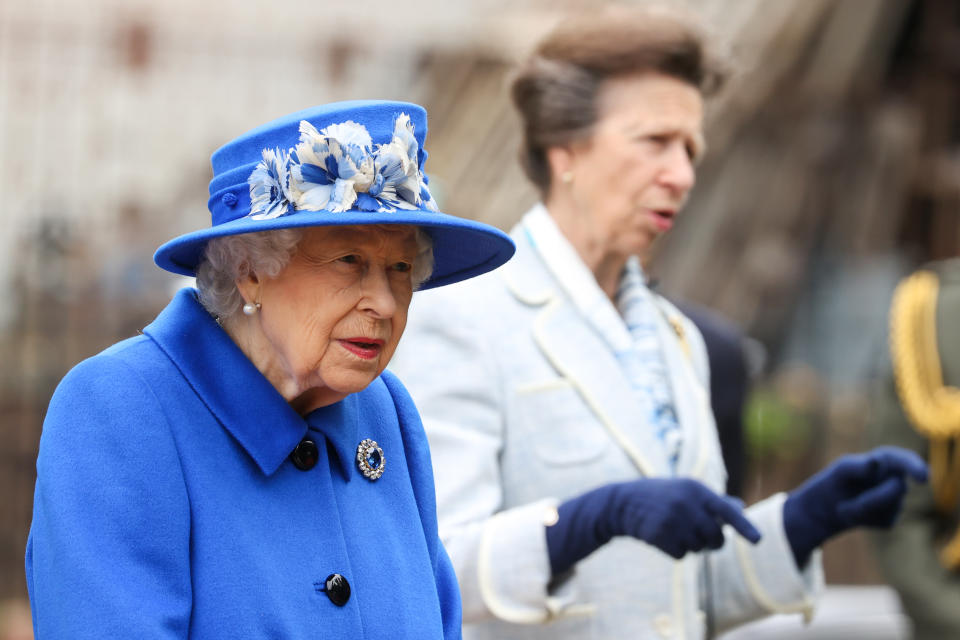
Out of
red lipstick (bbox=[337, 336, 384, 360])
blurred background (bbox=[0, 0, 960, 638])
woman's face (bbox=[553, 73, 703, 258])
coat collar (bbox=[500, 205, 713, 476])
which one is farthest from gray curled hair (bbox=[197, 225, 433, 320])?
blurred background (bbox=[0, 0, 960, 638])

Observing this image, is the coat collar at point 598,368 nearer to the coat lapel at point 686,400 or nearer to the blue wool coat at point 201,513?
the coat lapel at point 686,400

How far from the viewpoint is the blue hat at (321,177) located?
1883mm

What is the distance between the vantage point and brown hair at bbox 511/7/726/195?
3115mm

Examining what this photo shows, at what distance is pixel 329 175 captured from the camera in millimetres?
1912

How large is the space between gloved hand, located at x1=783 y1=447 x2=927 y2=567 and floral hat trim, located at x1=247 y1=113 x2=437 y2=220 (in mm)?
1535

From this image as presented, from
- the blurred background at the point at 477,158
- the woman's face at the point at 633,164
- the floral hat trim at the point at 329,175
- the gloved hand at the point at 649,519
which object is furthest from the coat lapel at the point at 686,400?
the blurred background at the point at 477,158

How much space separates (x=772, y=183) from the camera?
8125 mm

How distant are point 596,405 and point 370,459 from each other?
0.91m

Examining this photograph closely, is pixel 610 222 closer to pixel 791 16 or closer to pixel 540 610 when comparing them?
pixel 540 610

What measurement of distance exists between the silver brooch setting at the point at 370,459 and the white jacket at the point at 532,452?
64cm

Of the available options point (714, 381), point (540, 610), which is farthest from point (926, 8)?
point (540, 610)

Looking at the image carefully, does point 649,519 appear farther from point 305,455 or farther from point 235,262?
point 235,262

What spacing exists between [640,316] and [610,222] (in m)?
0.25

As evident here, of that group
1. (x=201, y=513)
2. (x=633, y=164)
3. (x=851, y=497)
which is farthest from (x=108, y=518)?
(x=851, y=497)
